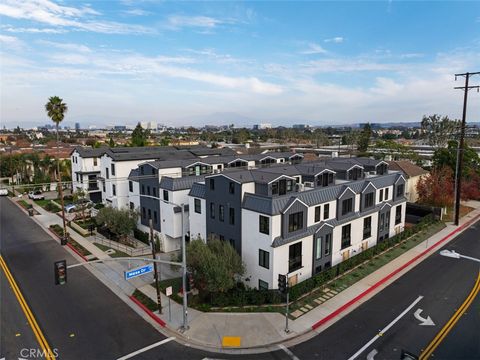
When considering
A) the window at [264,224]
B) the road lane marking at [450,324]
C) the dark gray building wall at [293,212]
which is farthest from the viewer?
the dark gray building wall at [293,212]

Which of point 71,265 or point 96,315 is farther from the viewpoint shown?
point 71,265

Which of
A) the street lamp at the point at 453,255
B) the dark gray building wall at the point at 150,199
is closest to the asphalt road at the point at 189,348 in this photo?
the street lamp at the point at 453,255

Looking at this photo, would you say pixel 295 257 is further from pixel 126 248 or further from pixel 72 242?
pixel 72 242

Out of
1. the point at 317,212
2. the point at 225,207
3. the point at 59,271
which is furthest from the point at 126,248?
the point at 317,212

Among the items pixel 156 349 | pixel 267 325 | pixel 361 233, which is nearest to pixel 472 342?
pixel 267 325

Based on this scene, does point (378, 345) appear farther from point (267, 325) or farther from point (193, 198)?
point (193, 198)

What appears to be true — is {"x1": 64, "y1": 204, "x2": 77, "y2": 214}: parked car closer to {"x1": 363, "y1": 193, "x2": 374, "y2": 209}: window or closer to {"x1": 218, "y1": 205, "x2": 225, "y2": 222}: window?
{"x1": 218, "y1": 205, "x2": 225, "y2": 222}: window

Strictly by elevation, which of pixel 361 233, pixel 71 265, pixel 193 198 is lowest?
pixel 71 265

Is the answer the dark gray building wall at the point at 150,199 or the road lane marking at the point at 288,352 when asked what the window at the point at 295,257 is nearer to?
the road lane marking at the point at 288,352
